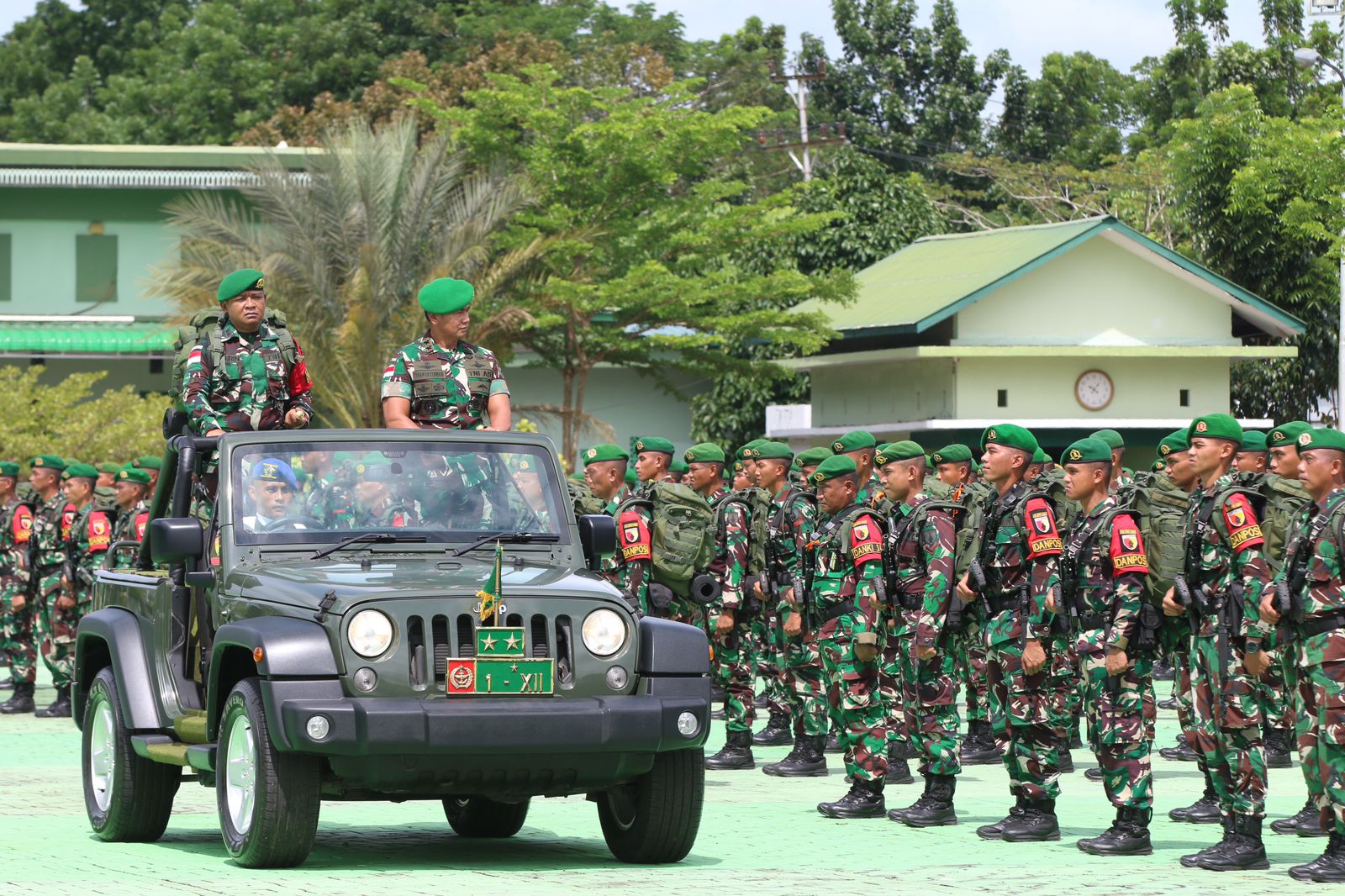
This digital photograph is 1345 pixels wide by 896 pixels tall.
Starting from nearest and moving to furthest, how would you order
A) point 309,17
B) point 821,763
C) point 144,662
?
point 144,662
point 821,763
point 309,17

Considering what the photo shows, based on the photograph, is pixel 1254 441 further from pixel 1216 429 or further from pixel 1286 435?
pixel 1216 429

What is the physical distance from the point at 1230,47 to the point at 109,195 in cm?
2212

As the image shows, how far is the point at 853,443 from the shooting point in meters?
13.6

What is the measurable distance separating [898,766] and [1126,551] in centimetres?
384

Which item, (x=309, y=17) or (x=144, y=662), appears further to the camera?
(x=309, y=17)

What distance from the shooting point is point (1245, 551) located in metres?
9.92

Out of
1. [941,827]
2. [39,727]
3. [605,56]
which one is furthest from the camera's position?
[605,56]

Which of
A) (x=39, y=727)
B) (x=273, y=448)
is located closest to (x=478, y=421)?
(x=273, y=448)

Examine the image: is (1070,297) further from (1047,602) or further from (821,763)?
(1047,602)

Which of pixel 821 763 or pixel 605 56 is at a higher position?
pixel 605 56

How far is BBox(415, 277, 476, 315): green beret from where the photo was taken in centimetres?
1113

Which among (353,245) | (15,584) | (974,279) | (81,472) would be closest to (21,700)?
(15,584)

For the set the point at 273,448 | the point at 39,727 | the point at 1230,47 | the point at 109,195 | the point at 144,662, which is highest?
the point at 1230,47

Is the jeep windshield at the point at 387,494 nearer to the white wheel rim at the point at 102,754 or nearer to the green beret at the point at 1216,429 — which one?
the white wheel rim at the point at 102,754
